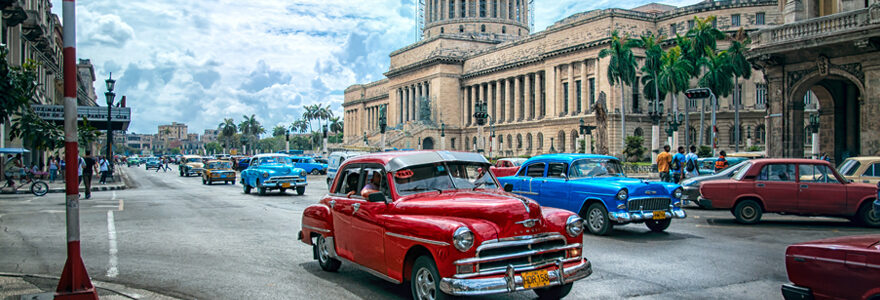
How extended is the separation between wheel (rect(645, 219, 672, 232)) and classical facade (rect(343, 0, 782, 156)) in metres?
24.5

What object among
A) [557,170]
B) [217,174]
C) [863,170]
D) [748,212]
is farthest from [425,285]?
[217,174]

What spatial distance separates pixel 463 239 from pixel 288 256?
16.8 feet

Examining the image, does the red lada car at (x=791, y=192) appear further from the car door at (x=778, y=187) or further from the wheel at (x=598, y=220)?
the wheel at (x=598, y=220)

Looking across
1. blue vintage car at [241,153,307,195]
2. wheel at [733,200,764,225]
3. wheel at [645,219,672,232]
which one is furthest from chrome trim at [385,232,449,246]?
blue vintage car at [241,153,307,195]

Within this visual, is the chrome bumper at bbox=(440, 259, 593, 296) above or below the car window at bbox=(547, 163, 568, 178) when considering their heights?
below

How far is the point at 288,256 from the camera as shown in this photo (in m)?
10.2

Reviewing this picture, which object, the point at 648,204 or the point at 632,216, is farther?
the point at 648,204

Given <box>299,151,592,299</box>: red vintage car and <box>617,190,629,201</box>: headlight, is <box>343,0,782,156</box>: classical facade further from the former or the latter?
<box>299,151,592,299</box>: red vintage car

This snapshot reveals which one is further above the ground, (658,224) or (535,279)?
(535,279)

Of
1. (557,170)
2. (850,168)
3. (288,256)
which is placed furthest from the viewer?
(850,168)

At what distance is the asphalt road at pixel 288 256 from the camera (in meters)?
7.72

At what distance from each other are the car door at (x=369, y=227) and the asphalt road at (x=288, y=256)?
18.4 inches

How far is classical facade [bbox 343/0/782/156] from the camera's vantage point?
57.3 m

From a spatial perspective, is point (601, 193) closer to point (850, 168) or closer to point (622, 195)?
point (622, 195)
